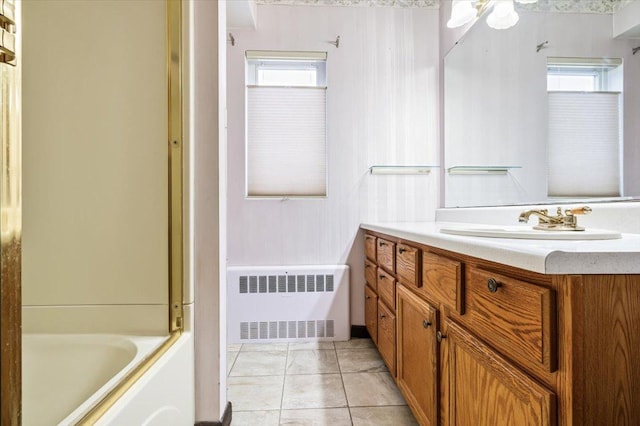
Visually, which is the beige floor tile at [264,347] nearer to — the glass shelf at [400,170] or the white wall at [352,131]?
the white wall at [352,131]

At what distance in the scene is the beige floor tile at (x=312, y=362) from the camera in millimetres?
1765

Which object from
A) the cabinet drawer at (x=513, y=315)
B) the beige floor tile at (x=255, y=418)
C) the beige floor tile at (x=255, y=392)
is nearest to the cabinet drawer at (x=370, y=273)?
the beige floor tile at (x=255, y=392)

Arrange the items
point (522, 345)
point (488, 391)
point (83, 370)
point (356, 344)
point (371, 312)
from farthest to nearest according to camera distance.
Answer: point (356, 344)
point (371, 312)
point (83, 370)
point (488, 391)
point (522, 345)

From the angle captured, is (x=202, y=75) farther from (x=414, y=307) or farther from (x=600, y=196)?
(x=600, y=196)

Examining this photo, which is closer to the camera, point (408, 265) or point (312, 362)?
point (408, 265)

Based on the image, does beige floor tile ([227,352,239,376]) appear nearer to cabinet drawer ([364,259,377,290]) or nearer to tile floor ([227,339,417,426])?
tile floor ([227,339,417,426])

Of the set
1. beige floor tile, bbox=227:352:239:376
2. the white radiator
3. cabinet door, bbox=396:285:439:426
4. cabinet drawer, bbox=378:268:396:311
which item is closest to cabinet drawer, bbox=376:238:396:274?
cabinet drawer, bbox=378:268:396:311

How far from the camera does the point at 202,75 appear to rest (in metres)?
1.19

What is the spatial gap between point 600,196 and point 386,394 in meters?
1.21

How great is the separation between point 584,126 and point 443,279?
2.59 ft

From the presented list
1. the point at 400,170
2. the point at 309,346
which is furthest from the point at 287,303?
the point at 400,170

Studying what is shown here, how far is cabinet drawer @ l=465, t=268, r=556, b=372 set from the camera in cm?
54

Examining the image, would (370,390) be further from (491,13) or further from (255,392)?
(491,13)

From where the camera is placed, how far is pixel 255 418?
1.38 m
